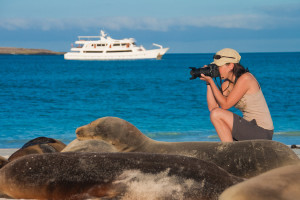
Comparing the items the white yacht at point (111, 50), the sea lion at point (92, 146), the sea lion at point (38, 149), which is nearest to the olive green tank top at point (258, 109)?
the sea lion at point (92, 146)

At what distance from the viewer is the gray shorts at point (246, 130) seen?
518cm

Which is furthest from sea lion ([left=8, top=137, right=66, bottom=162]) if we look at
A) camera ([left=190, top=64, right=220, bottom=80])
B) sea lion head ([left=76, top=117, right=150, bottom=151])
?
camera ([left=190, top=64, right=220, bottom=80])

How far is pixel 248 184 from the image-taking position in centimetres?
266

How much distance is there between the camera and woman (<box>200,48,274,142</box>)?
17.1ft

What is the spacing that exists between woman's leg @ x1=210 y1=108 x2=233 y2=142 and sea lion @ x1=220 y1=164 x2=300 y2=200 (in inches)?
97.8

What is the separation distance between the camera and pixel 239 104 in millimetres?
5395

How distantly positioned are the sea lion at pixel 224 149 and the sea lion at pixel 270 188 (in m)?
1.37

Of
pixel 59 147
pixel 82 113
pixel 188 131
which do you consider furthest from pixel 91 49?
pixel 59 147

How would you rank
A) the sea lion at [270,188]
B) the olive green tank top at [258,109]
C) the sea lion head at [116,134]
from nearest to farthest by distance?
the sea lion at [270,188] → the sea lion head at [116,134] → the olive green tank top at [258,109]

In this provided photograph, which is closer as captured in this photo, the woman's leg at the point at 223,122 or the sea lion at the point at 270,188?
the sea lion at the point at 270,188

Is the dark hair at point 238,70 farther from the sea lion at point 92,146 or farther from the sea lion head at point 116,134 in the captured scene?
the sea lion at point 92,146

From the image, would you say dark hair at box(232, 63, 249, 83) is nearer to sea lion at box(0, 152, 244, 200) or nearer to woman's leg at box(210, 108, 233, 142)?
woman's leg at box(210, 108, 233, 142)

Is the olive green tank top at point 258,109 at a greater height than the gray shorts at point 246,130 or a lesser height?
greater

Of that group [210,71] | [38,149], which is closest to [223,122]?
[210,71]
